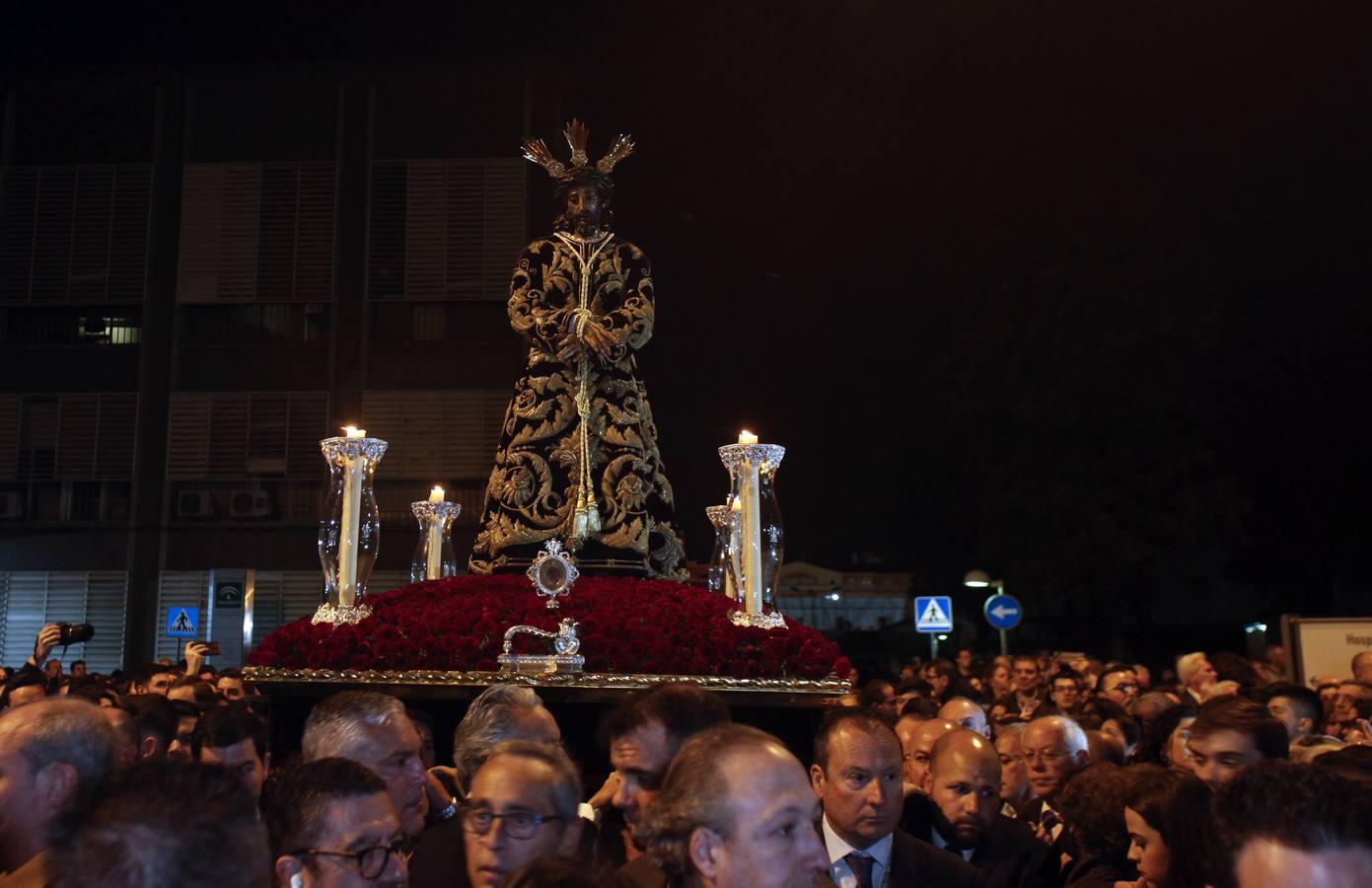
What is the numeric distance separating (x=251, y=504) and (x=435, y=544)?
1557cm

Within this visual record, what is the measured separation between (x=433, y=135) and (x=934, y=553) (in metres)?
15.3

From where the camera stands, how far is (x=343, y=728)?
4.27 meters

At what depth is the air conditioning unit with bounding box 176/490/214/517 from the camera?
24312 millimetres

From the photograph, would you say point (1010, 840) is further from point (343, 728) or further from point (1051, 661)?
point (1051, 661)

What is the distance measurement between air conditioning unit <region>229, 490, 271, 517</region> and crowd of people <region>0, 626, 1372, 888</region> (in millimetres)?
17590

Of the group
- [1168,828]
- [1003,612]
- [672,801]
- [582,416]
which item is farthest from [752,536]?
[1003,612]

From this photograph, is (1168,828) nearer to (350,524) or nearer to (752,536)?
(752,536)

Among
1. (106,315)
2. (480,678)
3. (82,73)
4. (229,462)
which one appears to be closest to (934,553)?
(229,462)

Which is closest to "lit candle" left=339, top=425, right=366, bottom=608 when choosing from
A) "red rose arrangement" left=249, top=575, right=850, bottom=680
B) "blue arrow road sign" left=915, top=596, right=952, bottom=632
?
"red rose arrangement" left=249, top=575, right=850, bottom=680

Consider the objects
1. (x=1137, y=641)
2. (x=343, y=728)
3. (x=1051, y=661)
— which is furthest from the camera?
(x=1137, y=641)

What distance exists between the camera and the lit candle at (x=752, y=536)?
7766 mm

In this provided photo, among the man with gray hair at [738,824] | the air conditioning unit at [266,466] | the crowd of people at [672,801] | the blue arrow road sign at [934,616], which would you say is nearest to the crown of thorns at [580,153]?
the crowd of people at [672,801]

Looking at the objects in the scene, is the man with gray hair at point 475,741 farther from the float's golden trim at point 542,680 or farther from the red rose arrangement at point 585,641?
the red rose arrangement at point 585,641

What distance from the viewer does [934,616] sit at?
18.6 metres
